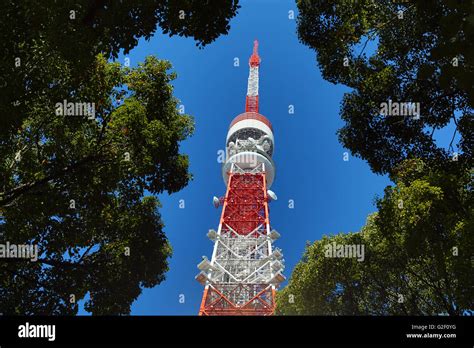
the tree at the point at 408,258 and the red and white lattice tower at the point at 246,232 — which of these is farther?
the red and white lattice tower at the point at 246,232

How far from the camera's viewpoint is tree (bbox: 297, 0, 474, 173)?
10430 mm

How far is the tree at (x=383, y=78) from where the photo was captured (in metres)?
10.4

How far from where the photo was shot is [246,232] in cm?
3784

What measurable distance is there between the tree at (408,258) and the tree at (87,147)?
5.40 metres

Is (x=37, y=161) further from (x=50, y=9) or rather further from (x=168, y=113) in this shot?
(x=50, y=9)

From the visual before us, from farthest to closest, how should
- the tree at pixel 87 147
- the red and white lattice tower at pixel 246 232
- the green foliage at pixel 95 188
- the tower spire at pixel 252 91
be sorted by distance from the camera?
the tower spire at pixel 252 91 < the red and white lattice tower at pixel 246 232 < the green foliage at pixel 95 188 < the tree at pixel 87 147

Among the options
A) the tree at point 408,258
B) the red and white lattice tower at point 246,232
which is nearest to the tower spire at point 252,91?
the red and white lattice tower at point 246,232

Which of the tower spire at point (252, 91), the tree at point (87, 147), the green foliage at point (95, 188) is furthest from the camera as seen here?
the tower spire at point (252, 91)

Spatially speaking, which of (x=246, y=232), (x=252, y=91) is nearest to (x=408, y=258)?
(x=246, y=232)

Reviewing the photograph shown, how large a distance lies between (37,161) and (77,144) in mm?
1152

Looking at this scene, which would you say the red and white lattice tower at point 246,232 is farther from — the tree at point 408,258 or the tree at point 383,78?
the tree at point 383,78

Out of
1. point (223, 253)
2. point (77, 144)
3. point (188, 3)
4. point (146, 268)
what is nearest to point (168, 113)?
point (77, 144)

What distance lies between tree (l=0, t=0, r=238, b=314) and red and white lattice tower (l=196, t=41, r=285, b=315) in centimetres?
1836

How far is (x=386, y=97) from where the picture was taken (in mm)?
10773
